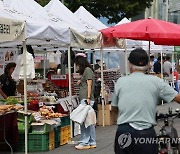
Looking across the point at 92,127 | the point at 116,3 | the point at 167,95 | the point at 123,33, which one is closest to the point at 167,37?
the point at 123,33

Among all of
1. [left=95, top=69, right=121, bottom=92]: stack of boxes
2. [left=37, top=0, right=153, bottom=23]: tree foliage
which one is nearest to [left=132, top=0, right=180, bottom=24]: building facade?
[left=37, top=0, right=153, bottom=23]: tree foliage

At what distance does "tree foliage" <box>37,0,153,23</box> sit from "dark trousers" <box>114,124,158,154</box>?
2345 centimetres

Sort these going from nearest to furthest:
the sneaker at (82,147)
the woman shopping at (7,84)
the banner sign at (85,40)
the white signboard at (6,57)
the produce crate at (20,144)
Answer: the produce crate at (20,144)
the sneaker at (82,147)
the banner sign at (85,40)
the woman shopping at (7,84)
the white signboard at (6,57)

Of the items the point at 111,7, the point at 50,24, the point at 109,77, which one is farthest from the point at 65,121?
the point at 111,7

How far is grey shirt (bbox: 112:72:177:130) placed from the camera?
15.5 feet

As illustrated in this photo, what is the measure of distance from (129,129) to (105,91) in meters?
9.30

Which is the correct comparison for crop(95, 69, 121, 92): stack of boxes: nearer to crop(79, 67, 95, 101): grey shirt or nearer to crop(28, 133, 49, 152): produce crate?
crop(79, 67, 95, 101): grey shirt

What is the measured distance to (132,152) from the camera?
4.78 meters

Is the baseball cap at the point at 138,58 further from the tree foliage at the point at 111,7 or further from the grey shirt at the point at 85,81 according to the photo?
the tree foliage at the point at 111,7

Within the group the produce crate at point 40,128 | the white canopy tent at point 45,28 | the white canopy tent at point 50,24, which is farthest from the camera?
the produce crate at point 40,128

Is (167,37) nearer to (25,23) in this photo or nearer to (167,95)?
(25,23)

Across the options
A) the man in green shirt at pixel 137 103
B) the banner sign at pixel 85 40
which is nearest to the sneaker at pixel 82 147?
the banner sign at pixel 85 40

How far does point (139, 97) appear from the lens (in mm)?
4734

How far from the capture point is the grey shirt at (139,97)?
15.5 ft
